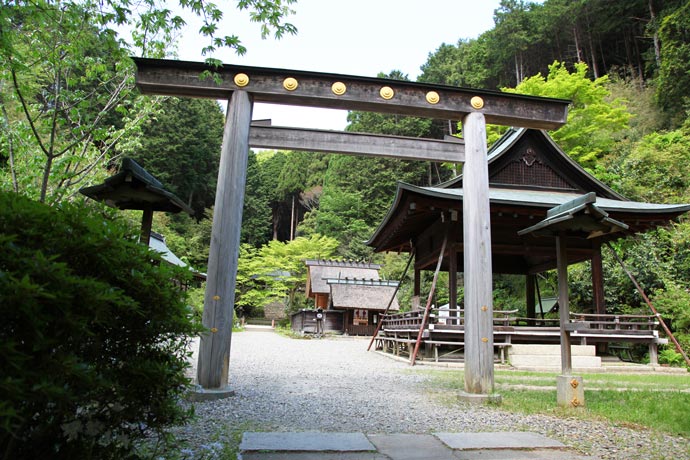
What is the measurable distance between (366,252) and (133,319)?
105 ft

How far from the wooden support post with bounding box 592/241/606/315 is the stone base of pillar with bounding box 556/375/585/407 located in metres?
7.09

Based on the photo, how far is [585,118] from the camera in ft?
64.7

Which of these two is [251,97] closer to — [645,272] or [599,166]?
[645,272]

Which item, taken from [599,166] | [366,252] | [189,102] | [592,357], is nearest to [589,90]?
[599,166]

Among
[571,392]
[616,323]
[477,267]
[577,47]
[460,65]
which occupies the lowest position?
[571,392]

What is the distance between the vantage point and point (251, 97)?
18.7 feet

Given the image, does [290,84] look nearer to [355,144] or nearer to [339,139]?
[339,139]

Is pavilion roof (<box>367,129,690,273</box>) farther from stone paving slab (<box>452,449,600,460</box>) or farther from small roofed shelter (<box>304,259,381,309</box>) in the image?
small roofed shelter (<box>304,259,381,309</box>)

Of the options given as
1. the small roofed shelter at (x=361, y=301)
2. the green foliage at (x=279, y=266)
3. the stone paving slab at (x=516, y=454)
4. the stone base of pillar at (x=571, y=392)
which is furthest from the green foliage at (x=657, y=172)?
the green foliage at (x=279, y=266)

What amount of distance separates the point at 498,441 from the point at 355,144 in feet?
12.9

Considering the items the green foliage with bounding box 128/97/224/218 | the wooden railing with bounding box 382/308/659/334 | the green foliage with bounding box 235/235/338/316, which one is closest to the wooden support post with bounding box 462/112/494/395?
the wooden railing with bounding box 382/308/659/334

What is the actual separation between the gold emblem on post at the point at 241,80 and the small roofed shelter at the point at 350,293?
20391 mm

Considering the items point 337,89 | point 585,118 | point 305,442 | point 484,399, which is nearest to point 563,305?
point 484,399

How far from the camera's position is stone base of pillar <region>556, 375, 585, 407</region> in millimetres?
4902
